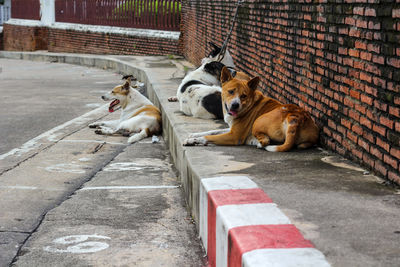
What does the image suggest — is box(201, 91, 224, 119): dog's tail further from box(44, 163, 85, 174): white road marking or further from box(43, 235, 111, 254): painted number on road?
box(43, 235, 111, 254): painted number on road

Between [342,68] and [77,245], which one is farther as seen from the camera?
[342,68]

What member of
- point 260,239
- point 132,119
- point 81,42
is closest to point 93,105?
point 132,119

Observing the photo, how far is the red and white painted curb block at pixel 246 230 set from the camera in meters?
3.28

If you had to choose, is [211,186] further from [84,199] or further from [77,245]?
[84,199]

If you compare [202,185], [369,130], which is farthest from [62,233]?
[369,130]

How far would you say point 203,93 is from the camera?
918 cm

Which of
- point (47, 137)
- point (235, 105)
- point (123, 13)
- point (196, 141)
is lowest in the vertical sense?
point (47, 137)

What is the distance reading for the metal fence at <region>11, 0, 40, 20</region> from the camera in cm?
3225

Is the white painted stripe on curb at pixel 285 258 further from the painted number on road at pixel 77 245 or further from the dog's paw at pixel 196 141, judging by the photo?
the dog's paw at pixel 196 141

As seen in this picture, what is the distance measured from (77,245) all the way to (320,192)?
1883 mm

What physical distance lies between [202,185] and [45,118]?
289 inches

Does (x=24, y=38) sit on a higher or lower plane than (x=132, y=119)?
higher

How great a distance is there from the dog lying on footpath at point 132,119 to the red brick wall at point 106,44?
1152 cm

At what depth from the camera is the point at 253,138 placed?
671 centimetres
